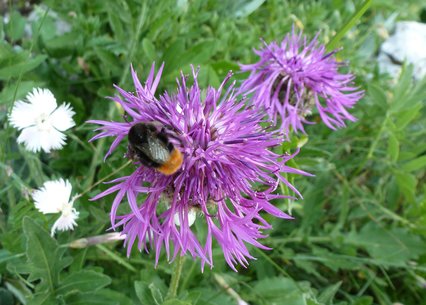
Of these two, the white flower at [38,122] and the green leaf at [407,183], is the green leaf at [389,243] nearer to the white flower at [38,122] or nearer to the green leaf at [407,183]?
the green leaf at [407,183]

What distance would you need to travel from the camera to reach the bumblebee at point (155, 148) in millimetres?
969

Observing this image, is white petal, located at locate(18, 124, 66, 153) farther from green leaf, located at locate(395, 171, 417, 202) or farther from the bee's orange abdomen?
green leaf, located at locate(395, 171, 417, 202)

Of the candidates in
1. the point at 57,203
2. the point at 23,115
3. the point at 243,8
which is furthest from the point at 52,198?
the point at 243,8

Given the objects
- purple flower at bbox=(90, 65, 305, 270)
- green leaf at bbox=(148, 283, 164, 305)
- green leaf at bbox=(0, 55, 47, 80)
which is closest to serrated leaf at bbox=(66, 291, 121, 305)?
green leaf at bbox=(148, 283, 164, 305)

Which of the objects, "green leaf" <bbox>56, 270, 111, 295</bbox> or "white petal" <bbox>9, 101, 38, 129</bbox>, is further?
"white petal" <bbox>9, 101, 38, 129</bbox>

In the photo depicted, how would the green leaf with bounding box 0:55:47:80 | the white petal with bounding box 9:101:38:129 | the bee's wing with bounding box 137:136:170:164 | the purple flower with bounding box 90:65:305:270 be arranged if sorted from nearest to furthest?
1. the bee's wing with bounding box 137:136:170:164
2. the purple flower with bounding box 90:65:305:270
3. the white petal with bounding box 9:101:38:129
4. the green leaf with bounding box 0:55:47:80

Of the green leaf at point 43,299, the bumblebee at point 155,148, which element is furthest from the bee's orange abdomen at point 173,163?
the green leaf at point 43,299

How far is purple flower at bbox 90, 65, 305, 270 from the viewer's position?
3.51ft

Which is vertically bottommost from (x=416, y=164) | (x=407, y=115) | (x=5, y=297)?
(x=5, y=297)

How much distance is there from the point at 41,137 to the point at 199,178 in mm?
544

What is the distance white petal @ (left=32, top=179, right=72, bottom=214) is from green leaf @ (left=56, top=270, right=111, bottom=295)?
0.56 feet

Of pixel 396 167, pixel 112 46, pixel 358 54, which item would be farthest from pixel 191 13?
pixel 396 167

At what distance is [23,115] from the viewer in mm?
1371

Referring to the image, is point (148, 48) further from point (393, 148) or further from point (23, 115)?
point (393, 148)
